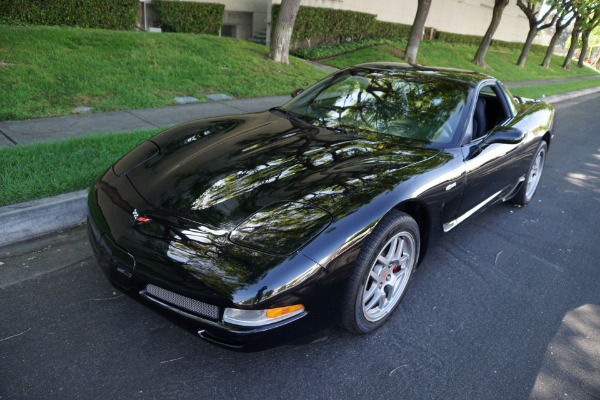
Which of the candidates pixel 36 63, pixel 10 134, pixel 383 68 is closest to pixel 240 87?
pixel 36 63

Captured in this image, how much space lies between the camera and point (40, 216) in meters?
3.36

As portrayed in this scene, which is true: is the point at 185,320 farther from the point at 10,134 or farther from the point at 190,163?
the point at 10,134

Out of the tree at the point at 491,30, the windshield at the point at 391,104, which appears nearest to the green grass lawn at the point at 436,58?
the tree at the point at 491,30

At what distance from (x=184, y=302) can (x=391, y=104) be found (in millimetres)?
2230

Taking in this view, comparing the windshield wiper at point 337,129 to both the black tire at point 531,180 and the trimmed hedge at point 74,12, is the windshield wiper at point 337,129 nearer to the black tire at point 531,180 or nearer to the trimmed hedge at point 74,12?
the black tire at point 531,180

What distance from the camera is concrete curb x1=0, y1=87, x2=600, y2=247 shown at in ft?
10.5

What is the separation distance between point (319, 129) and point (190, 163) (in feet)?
3.36

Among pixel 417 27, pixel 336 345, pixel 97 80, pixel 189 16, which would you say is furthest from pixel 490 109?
pixel 189 16

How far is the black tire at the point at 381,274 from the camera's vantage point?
2.27m

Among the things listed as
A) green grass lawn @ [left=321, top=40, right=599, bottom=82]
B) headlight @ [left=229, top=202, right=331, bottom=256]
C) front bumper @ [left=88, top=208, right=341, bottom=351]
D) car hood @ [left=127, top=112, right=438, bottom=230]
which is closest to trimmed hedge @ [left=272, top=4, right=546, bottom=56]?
green grass lawn @ [left=321, top=40, right=599, bottom=82]

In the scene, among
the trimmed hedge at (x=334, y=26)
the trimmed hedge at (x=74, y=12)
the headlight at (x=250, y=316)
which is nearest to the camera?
the headlight at (x=250, y=316)

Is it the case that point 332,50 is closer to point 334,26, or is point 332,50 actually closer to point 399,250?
point 334,26

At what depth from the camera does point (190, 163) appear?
8.93 feet

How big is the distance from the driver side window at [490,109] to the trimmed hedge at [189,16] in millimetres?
11352
